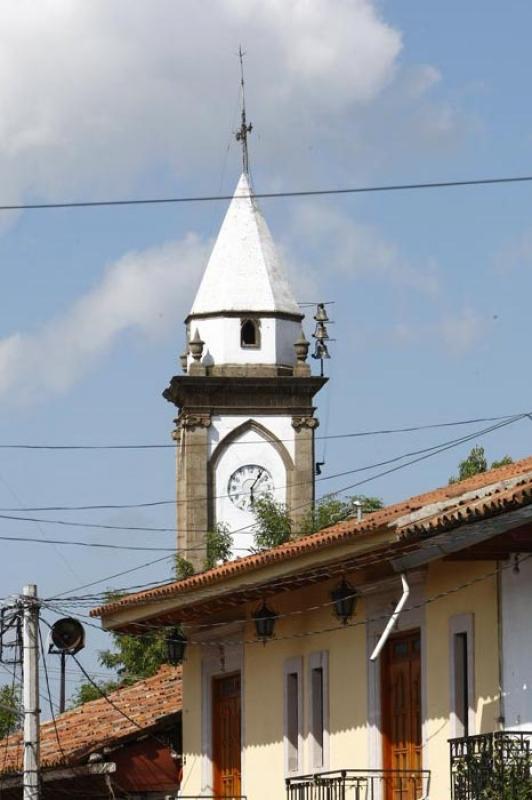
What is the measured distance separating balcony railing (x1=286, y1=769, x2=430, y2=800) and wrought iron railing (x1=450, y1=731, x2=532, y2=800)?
281cm

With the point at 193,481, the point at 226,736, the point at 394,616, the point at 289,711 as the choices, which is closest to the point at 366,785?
the point at 394,616

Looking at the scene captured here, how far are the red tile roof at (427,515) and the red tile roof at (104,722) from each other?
375 centimetres

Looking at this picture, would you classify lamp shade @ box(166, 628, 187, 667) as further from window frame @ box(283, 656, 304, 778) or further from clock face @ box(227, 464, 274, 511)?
clock face @ box(227, 464, 274, 511)

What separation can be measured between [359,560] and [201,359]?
5248cm

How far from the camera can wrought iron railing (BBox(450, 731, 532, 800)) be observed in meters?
21.1

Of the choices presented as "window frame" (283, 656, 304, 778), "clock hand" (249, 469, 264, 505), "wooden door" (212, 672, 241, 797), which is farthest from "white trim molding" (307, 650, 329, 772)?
"clock hand" (249, 469, 264, 505)

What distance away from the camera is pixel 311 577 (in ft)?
86.4

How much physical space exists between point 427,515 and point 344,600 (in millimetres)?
4129

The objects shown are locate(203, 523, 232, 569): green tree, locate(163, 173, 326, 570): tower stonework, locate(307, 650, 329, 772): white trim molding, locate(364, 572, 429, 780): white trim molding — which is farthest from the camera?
locate(163, 173, 326, 570): tower stonework

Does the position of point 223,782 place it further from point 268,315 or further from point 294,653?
point 268,315

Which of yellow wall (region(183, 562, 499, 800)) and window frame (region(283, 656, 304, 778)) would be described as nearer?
yellow wall (region(183, 562, 499, 800))

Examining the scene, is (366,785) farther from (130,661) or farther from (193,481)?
(193,481)

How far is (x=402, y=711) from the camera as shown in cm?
2589

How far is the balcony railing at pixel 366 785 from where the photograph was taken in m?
25.2
